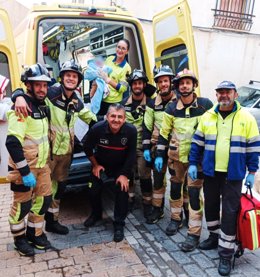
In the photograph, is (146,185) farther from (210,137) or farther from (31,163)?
(31,163)

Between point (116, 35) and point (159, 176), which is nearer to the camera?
point (159, 176)

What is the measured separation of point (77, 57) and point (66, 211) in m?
4.09

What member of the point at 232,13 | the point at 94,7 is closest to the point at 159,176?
the point at 94,7

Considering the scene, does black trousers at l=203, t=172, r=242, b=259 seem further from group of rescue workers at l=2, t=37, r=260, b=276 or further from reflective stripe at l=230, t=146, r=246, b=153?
reflective stripe at l=230, t=146, r=246, b=153

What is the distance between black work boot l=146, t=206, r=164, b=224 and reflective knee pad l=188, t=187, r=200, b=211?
0.70 meters

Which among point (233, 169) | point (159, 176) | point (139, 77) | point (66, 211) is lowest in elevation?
point (66, 211)

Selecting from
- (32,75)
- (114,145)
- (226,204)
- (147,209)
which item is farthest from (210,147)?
(32,75)

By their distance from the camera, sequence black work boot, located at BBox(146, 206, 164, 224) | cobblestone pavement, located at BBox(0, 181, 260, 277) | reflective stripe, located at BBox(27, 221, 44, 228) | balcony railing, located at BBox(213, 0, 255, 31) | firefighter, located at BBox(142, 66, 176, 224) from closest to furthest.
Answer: cobblestone pavement, located at BBox(0, 181, 260, 277) < reflective stripe, located at BBox(27, 221, 44, 228) < firefighter, located at BBox(142, 66, 176, 224) < black work boot, located at BBox(146, 206, 164, 224) < balcony railing, located at BBox(213, 0, 255, 31)

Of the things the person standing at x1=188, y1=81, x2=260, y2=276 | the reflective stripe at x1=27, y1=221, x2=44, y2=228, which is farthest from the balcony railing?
the reflective stripe at x1=27, y1=221, x2=44, y2=228

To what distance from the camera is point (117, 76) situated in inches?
171

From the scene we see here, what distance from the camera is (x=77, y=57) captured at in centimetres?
734

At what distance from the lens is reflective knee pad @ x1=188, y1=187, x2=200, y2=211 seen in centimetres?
333

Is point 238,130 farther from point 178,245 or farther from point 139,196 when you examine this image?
point 139,196

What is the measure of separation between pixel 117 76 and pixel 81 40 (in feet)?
9.41
